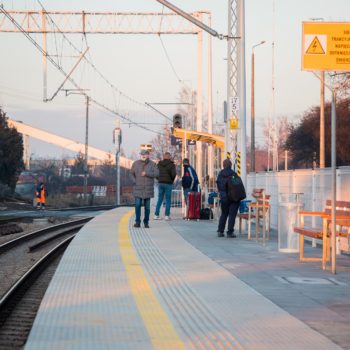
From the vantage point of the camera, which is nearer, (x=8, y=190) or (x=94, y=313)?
(x=94, y=313)

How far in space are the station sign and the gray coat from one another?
330 inches

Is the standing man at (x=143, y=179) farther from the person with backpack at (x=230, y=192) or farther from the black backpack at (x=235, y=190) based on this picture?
the black backpack at (x=235, y=190)

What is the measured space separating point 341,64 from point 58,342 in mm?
6497

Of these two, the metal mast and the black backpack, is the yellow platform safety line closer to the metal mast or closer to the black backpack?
the black backpack

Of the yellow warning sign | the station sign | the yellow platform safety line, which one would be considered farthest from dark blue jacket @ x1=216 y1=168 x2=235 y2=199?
the station sign

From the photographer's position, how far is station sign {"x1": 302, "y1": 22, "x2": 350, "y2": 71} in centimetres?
1159

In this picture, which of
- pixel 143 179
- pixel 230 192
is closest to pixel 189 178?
pixel 143 179

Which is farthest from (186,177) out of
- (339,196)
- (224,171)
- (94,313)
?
(94,313)

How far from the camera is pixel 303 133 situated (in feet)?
252

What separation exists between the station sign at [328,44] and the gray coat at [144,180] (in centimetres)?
837

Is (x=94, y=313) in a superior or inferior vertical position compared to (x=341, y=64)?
inferior

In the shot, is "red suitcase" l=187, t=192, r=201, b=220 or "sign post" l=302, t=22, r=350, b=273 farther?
"red suitcase" l=187, t=192, r=201, b=220

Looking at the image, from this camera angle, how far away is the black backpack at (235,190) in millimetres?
17753

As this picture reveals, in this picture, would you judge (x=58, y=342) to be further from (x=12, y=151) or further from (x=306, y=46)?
(x=12, y=151)
